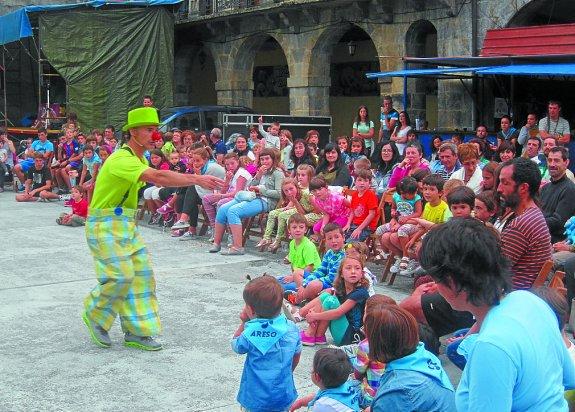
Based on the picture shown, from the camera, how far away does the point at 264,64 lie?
2773cm

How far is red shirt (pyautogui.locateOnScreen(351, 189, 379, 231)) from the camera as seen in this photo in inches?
385

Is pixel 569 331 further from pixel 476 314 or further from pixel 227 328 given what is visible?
pixel 476 314

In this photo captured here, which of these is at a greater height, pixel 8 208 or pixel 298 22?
pixel 298 22

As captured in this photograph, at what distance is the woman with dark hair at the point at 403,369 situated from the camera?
3.19m

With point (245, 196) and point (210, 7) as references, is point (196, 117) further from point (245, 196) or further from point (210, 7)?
point (245, 196)

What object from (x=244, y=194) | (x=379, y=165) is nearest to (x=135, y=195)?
(x=244, y=194)

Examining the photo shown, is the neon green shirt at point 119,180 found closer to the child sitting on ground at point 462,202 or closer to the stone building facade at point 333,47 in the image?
the child sitting on ground at point 462,202

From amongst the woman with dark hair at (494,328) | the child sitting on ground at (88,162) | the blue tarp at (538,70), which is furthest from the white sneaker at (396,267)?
the child sitting on ground at (88,162)

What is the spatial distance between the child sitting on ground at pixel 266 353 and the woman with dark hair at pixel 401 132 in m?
10.1

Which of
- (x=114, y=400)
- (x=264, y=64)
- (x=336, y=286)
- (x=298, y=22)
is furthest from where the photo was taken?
(x=264, y=64)

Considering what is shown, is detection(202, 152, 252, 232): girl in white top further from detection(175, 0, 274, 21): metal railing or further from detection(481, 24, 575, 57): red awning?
detection(175, 0, 274, 21): metal railing

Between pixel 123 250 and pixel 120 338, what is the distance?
88 centimetres

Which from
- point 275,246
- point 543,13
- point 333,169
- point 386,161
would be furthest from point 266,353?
point 543,13

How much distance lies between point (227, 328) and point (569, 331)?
274 centimetres
